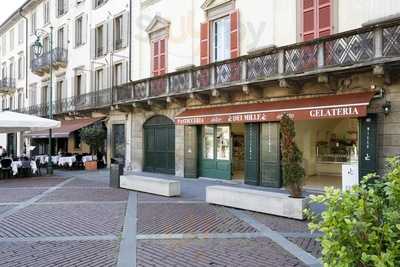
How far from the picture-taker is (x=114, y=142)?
21875 mm

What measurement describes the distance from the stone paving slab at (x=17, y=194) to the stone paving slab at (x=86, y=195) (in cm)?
55

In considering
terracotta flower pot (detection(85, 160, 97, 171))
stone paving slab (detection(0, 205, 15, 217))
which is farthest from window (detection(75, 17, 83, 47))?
stone paving slab (detection(0, 205, 15, 217))

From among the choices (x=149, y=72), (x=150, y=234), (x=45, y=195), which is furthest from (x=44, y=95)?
(x=150, y=234)

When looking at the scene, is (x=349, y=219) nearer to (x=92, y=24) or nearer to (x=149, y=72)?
(x=149, y=72)

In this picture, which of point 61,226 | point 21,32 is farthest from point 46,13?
point 61,226

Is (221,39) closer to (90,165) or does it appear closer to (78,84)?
(90,165)

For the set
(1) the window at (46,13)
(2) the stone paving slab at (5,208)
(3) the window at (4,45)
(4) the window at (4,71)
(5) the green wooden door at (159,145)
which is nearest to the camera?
(2) the stone paving slab at (5,208)

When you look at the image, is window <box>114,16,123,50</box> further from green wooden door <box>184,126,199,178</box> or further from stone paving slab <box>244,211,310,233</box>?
stone paving slab <box>244,211,310,233</box>

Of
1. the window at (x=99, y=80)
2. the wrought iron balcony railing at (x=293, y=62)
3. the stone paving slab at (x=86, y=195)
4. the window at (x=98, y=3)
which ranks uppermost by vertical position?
the window at (x=98, y=3)

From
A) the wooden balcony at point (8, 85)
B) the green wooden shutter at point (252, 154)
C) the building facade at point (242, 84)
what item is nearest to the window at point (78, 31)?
the building facade at point (242, 84)

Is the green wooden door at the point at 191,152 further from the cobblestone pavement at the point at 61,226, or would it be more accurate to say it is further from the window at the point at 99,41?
the window at the point at 99,41

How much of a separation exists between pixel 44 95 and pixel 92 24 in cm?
921

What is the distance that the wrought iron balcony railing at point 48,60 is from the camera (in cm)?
2683

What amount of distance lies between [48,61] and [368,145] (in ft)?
78.0
